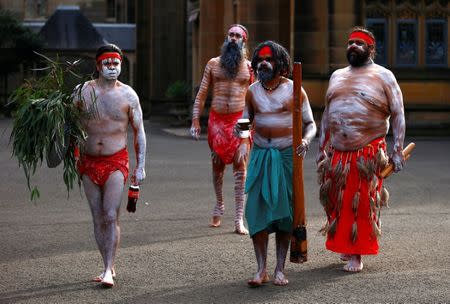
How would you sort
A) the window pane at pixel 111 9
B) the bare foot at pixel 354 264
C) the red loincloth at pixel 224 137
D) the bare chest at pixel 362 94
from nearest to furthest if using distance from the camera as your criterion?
1. the bare foot at pixel 354 264
2. the bare chest at pixel 362 94
3. the red loincloth at pixel 224 137
4. the window pane at pixel 111 9

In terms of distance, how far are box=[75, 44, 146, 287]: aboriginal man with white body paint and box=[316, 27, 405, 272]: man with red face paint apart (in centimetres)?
154

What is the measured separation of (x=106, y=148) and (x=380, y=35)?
22.3m

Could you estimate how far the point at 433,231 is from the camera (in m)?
11.9

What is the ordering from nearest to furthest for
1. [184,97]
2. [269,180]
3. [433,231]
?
[269,180], [433,231], [184,97]

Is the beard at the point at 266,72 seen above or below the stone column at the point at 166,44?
above

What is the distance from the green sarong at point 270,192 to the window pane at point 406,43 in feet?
72.4

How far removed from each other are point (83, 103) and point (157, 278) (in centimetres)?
133

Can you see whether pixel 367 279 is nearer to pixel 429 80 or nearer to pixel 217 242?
pixel 217 242

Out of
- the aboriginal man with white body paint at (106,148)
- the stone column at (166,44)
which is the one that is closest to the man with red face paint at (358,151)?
the aboriginal man with white body paint at (106,148)

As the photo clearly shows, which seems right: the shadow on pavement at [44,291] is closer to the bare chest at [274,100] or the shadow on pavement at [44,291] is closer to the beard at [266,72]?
the bare chest at [274,100]

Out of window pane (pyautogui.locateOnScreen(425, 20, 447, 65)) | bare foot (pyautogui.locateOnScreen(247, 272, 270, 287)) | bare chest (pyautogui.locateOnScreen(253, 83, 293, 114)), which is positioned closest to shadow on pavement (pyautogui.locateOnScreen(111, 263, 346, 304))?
bare foot (pyautogui.locateOnScreen(247, 272, 270, 287))

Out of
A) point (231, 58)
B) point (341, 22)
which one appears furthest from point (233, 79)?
A: point (341, 22)

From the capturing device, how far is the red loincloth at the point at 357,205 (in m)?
9.55

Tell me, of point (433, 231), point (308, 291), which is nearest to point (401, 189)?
point (433, 231)
